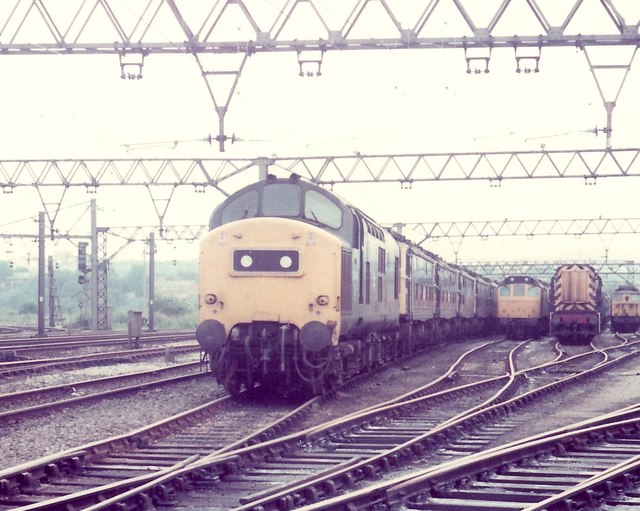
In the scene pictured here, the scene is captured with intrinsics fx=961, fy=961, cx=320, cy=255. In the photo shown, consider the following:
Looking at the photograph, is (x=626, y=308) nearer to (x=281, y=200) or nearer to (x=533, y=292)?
(x=533, y=292)

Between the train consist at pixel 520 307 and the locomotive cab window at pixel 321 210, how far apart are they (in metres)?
28.1

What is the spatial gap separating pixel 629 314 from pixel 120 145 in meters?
32.3

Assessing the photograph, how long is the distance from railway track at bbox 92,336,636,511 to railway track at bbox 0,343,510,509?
0.38 metres

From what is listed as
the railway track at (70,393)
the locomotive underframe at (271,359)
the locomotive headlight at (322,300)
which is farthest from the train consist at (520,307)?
the locomotive headlight at (322,300)

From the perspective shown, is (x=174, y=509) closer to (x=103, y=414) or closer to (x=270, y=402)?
(x=103, y=414)

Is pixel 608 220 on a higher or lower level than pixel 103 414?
higher

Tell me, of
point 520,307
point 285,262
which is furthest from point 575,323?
point 285,262

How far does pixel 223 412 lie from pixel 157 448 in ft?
10.6

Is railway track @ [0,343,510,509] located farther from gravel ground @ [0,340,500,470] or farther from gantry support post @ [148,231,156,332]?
gantry support post @ [148,231,156,332]

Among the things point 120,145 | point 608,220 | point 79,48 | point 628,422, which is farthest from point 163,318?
point 628,422

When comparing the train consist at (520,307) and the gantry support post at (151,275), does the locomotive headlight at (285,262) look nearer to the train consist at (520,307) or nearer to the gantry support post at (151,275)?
the train consist at (520,307)

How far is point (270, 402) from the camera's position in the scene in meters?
14.7

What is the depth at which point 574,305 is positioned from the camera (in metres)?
37.6

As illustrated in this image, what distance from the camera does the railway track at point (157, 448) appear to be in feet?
26.9
